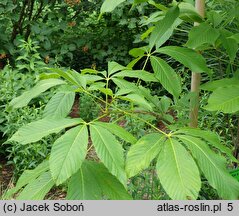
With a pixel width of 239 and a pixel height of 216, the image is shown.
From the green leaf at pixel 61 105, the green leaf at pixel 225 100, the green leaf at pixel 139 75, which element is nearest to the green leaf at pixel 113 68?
the green leaf at pixel 139 75

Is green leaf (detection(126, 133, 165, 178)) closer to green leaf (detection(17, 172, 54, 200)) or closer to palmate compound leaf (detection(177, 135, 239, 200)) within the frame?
palmate compound leaf (detection(177, 135, 239, 200))

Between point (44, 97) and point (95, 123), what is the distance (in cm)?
275

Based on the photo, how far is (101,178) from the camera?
0.96 meters

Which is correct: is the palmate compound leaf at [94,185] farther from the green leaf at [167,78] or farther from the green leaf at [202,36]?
the green leaf at [202,36]

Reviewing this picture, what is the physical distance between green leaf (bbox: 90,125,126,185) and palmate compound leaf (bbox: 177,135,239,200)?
0.55ft

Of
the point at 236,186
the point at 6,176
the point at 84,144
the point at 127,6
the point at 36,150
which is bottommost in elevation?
the point at 6,176

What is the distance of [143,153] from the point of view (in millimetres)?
938

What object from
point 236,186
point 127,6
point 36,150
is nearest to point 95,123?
point 236,186

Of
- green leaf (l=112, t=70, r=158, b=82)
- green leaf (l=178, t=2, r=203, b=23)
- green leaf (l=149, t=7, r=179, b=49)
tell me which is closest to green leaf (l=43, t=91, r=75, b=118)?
green leaf (l=112, t=70, r=158, b=82)

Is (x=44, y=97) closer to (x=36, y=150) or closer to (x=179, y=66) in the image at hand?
(x=36, y=150)

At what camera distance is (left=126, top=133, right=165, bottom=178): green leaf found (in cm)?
92

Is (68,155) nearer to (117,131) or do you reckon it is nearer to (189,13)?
(117,131)

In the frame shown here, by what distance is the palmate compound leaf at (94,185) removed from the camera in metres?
0.92

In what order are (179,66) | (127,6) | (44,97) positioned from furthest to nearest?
(127,6)
(179,66)
(44,97)
